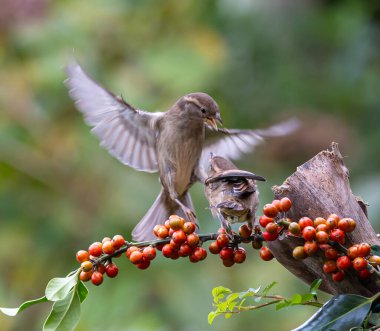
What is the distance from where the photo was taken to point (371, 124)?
7.18m

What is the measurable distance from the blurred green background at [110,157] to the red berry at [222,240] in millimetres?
2045

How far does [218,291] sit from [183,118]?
5.55ft

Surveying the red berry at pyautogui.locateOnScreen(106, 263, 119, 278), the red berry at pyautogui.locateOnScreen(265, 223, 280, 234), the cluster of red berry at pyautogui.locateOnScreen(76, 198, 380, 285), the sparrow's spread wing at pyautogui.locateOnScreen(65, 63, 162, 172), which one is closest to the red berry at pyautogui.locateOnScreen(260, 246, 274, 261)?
the cluster of red berry at pyautogui.locateOnScreen(76, 198, 380, 285)

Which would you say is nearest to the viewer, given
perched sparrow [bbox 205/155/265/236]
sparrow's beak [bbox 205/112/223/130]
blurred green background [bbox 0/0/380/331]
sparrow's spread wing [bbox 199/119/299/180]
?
perched sparrow [bbox 205/155/265/236]

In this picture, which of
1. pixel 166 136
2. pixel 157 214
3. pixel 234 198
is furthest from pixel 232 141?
pixel 234 198

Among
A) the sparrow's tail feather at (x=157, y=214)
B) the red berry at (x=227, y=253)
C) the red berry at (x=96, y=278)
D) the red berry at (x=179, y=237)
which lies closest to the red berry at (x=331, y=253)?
the red berry at (x=227, y=253)

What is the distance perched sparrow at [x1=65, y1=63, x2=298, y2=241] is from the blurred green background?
2.96ft

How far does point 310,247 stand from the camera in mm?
2348

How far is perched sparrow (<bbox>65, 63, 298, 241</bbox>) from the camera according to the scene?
13.3 ft

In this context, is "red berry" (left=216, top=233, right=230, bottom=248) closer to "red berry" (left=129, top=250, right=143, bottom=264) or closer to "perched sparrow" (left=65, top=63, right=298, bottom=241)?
"red berry" (left=129, top=250, right=143, bottom=264)

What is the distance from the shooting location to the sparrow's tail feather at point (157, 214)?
386 centimetres

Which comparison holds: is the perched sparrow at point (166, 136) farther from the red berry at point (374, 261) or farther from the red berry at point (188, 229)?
the red berry at point (374, 261)

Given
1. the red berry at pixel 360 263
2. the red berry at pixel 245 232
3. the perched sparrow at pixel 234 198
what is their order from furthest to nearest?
the perched sparrow at pixel 234 198 → the red berry at pixel 245 232 → the red berry at pixel 360 263

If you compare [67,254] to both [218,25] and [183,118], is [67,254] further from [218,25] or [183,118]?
[218,25]
